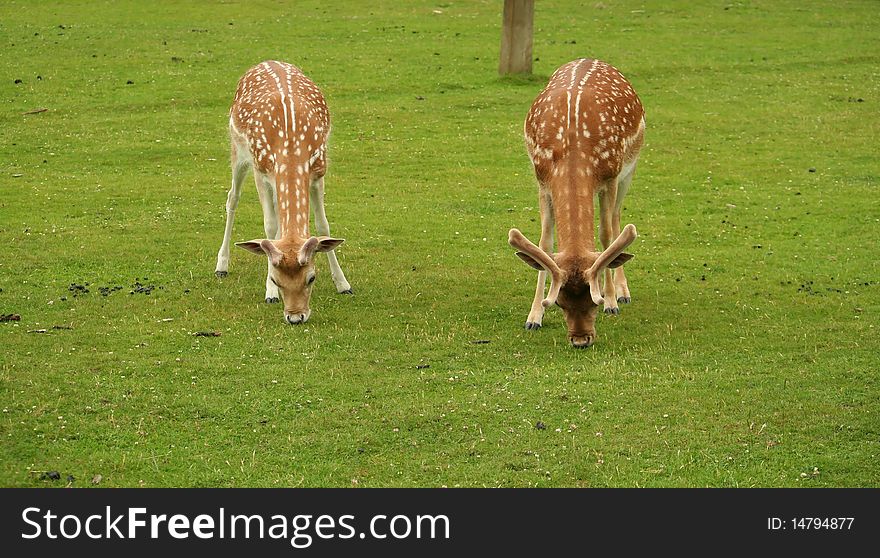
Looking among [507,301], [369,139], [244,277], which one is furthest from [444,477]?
[369,139]

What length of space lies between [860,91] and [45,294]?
17.0m

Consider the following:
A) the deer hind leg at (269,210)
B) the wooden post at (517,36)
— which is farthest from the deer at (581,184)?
the wooden post at (517,36)

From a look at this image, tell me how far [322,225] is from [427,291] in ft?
3.87

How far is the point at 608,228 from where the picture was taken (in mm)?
11031

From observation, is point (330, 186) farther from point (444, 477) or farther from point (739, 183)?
point (444, 477)

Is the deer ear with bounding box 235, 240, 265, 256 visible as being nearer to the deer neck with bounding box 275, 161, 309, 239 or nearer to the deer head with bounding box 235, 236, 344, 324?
the deer head with bounding box 235, 236, 344, 324

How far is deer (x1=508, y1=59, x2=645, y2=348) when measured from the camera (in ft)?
32.1

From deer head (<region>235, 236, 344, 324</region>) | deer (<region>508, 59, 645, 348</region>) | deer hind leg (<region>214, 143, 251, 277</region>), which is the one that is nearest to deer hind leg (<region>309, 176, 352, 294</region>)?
deer hind leg (<region>214, 143, 251, 277</region>)

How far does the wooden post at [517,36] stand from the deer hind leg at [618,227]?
12587 mm

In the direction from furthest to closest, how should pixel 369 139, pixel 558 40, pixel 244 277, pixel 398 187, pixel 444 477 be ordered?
pixel 558 40 → pixel 369 139 → pixel 398 187 → pixel 244 277 → pixel 444 477

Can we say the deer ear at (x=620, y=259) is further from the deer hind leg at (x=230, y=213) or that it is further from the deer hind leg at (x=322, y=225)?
the deer hind leg at (x=230, y=213)

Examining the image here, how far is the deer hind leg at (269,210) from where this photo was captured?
11.4 metres

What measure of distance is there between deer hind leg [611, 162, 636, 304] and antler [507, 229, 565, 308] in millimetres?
1573

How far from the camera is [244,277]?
1243 centimetres
